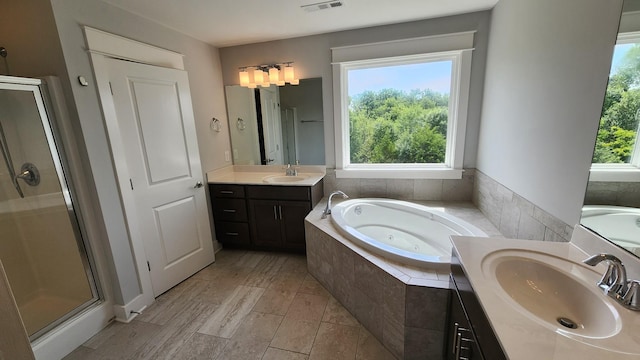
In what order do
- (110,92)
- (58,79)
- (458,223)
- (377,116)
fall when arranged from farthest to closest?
(377,116), (458,223), (110,92), (58,79)

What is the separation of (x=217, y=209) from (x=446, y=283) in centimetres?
238

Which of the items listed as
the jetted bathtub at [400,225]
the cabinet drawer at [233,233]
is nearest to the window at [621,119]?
the jetted bathtub at [400,225]

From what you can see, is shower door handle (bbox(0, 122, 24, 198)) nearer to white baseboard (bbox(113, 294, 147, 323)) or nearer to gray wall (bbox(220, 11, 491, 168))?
white baseboard (bbox(113, 294, 147, 323))

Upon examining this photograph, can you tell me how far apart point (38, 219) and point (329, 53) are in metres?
2.84

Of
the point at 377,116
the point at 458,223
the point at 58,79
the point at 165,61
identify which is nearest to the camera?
the point at 58,79

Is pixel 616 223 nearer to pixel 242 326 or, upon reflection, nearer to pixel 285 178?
pixel 242 326

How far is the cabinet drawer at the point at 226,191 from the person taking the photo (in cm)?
274

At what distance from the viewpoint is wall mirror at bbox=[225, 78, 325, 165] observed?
2865 mm

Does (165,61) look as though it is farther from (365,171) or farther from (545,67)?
(545,67)

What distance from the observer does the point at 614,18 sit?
1.01 m

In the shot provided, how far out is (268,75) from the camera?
9.20 feet

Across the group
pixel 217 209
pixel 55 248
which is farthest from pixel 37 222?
pixel 217 209

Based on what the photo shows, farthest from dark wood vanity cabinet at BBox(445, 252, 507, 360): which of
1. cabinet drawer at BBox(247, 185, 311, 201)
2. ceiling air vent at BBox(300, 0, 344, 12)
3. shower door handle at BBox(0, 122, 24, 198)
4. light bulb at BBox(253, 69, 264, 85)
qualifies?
shower door handle at BBox(0, 122, 24, 198)

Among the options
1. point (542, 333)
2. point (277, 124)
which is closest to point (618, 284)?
point (542, 333)
